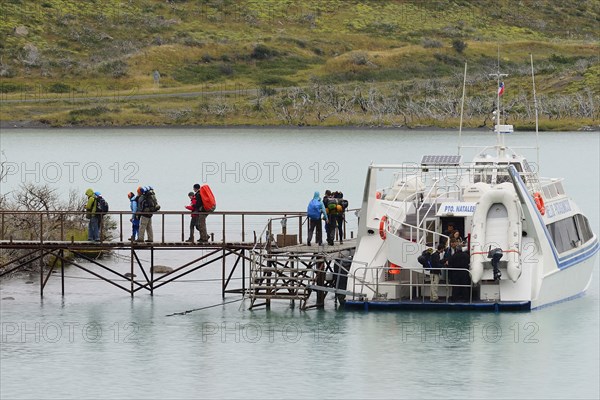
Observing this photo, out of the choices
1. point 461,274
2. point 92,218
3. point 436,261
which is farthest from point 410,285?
point 92,218

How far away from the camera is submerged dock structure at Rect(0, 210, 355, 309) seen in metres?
40.4

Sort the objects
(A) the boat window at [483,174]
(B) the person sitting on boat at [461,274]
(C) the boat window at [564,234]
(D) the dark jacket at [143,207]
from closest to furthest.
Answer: (B) the person sitting on boat at [461,274] → (C) the boat window at [564,234] → (D) the dark jacket at [143,207] → (A) the boat window at [483,174]

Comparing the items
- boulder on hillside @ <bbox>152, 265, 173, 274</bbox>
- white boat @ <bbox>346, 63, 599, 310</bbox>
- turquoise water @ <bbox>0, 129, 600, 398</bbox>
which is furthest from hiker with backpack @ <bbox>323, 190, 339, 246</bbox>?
boulder on hillside @ <bbox>152, 265, 173, 274</bbox>

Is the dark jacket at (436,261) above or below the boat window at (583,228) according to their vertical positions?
below

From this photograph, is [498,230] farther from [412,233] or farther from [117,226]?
[117,226]

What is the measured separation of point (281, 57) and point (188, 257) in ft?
329

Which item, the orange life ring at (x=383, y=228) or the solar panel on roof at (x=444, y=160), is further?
the solar panel on roof at (x=444, y=160)

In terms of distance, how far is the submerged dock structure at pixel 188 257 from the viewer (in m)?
40.4

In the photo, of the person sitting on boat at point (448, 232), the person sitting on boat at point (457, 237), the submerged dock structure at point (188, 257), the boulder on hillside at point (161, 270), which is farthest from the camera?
the boulder on hillside at point (161, 270)

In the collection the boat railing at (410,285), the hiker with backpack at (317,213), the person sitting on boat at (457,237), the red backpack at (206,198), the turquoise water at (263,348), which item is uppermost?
the red backpack at (206,198)

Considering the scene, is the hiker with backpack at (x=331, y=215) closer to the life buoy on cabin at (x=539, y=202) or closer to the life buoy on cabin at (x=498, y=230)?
the life buoy on cabin at (x=498, y=230)

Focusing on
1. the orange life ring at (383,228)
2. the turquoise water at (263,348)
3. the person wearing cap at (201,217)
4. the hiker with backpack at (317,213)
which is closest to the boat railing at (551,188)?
the turquoise water at (263,348)

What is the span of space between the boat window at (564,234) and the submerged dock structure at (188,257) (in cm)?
507

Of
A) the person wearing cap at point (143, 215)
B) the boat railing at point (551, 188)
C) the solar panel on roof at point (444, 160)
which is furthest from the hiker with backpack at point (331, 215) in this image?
the boat railing at point (551, 188)
